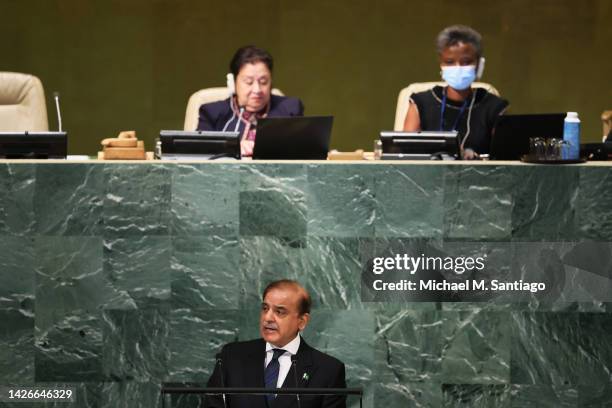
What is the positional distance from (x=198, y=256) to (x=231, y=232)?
15cm

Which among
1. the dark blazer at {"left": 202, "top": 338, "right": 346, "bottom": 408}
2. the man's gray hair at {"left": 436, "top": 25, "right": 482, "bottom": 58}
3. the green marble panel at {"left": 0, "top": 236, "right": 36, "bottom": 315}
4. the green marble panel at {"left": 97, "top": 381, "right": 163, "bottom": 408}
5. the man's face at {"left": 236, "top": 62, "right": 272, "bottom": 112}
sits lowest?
the green marble panel at {"left": 97, "top": 381, "right": 163, "bottom": 408}

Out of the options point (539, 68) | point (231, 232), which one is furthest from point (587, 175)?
point (539, 68)

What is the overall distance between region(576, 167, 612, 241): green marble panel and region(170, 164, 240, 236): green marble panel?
124 centimetres

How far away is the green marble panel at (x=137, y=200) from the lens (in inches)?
159

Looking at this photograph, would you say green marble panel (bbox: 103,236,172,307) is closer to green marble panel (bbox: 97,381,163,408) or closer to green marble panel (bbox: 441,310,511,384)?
green marble panel (bbox: 97,381,163,408)

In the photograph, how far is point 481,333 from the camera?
159 inches

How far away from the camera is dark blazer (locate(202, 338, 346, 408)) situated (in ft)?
12.3

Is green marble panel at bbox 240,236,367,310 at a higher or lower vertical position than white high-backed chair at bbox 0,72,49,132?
lower

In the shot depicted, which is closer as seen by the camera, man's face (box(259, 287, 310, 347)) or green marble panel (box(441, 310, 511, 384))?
man's face (box(259, 287, 310, 347))

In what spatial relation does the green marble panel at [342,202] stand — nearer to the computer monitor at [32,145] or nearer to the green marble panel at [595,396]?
the green marble panel at [595,396]

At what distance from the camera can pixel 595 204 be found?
4027mm

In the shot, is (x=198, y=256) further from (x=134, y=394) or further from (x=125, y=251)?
(x=134, y=394)

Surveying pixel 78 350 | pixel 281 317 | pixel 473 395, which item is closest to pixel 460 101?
pixel 473 395

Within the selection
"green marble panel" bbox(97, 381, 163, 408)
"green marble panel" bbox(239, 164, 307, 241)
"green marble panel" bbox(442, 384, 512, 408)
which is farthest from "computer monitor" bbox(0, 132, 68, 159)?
"green marble panel" bbox(442, 384, 512, 408)
